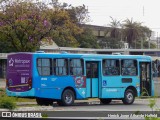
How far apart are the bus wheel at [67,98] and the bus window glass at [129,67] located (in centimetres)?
369

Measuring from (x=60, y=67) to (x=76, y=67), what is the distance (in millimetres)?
1069

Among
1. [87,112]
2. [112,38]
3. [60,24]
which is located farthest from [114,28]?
[87,112]

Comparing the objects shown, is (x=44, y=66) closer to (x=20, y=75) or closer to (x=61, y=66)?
(x=61, y=66)

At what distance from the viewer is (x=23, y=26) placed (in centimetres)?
2966

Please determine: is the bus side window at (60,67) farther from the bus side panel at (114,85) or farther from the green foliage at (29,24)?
the green foliage at (29,24)

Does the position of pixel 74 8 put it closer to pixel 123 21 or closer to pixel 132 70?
pixel 123 21

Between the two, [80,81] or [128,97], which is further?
[128,97]

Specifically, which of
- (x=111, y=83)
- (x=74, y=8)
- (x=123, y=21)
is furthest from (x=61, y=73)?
(x=123, y=21)

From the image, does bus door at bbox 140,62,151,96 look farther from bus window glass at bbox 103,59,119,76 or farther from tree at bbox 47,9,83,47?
tree at bbox 47,9,83,47

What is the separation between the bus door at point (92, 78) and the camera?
2412 centimetres

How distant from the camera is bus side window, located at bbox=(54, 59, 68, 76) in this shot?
2269cm

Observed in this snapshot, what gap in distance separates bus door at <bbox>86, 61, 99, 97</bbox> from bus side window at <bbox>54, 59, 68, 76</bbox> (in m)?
1.51

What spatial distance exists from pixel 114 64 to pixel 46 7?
10.2 metres

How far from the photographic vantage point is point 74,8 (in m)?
79.2
